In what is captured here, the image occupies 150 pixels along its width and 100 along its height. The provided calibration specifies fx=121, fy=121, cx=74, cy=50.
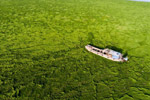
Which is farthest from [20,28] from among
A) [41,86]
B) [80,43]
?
[41,86]

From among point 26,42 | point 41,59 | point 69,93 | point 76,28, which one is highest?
point 76,28

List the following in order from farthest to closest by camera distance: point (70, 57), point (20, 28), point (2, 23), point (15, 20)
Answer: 1. point (15, 20)
2. point (2, 23)
3. point (20, 28)
4. point (70, 57)

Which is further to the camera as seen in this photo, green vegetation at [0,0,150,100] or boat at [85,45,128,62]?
boat at [85,45,128,62]

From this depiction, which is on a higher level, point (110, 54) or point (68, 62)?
point (110, 54)

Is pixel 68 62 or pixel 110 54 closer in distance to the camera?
pixel 68 62

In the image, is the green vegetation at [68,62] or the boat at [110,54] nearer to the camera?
the green vegetation at [68,62]

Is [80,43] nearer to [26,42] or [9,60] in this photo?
[26,42]

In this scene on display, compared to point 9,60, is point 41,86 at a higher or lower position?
lower

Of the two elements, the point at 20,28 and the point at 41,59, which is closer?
Result: the point at 41,59
